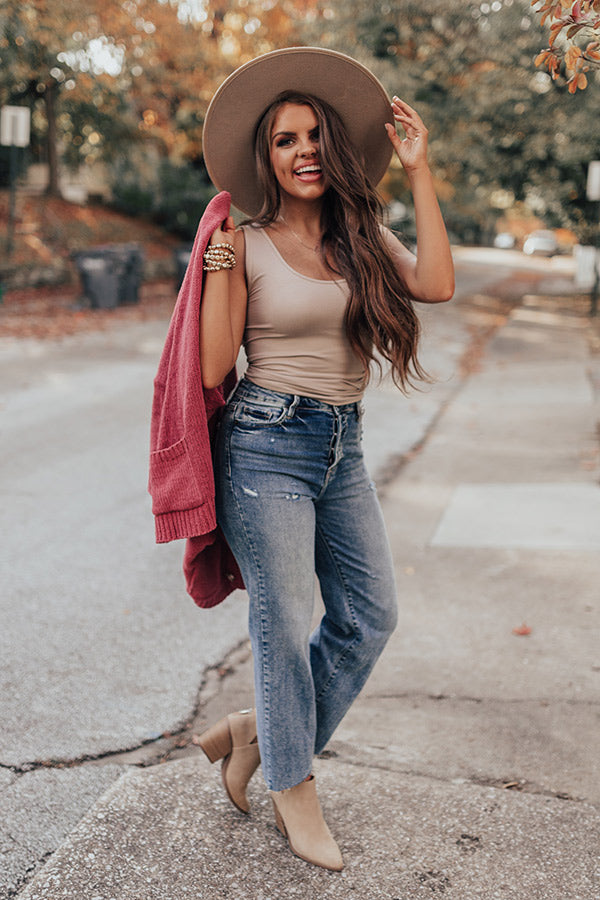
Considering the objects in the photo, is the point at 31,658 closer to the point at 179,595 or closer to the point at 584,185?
the point at 179,595

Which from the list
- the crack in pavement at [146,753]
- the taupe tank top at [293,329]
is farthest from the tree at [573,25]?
the crack in pavement at [146,753]

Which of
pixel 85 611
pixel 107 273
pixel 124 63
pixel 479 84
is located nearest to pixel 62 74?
pixel 124 63

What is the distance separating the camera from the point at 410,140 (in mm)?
2566

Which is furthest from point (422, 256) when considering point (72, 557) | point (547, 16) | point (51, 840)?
point (72, 557)

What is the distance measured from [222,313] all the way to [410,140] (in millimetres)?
709

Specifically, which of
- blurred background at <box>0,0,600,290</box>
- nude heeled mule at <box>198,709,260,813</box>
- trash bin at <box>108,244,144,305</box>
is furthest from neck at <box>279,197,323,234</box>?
trash bin at <box>108,244,144,305</box>

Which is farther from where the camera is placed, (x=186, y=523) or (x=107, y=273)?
(x=107, y=273)

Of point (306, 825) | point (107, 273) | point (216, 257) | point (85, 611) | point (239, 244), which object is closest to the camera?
point (216, 257)

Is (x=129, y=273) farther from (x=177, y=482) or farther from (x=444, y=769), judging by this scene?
(x=177, y=482)

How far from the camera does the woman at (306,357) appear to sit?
8.05 feet

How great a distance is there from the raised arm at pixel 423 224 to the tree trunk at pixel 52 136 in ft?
75.1

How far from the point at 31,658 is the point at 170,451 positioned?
188 cm

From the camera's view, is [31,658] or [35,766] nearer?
[35,766]

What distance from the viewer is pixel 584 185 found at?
21.5 meters
